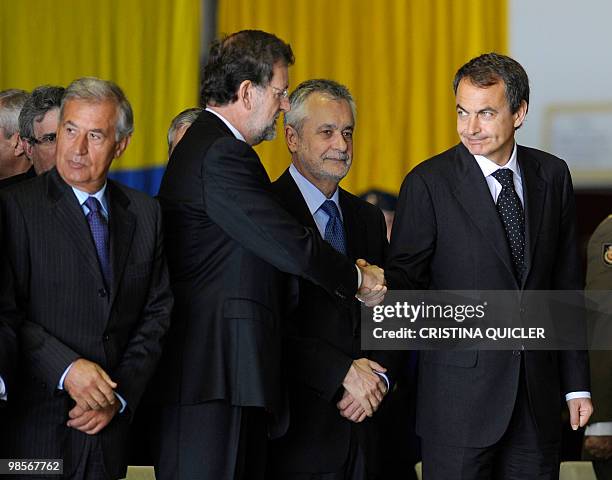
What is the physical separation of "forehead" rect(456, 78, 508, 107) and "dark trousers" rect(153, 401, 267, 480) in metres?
1.08

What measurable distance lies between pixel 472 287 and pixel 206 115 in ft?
2.91

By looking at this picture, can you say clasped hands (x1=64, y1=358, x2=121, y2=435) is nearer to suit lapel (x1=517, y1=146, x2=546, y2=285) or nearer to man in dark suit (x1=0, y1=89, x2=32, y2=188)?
suit lapel (x1=517, y1=146, x2=546, y2=285)

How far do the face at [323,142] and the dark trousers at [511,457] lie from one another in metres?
0.88

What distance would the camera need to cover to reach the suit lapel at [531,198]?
3031 mm

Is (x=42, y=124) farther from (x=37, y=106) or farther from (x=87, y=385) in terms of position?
(x=87, y=385)

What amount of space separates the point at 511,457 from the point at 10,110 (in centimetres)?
210

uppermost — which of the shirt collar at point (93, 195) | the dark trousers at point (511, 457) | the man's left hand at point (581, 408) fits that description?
the shirt collar at point (93, 195)

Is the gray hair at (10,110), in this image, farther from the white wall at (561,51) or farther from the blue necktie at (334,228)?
the white wall at (561,51)

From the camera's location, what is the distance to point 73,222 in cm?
269

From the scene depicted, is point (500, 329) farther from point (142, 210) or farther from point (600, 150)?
point (600, 150)

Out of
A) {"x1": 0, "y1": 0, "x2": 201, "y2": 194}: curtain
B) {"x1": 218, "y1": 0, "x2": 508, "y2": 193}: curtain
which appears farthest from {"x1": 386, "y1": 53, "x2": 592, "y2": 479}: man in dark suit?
{"x1": 0, "y1": 0, "x2": 201, "y2": 194}: curtain

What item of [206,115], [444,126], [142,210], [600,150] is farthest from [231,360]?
[600,150]

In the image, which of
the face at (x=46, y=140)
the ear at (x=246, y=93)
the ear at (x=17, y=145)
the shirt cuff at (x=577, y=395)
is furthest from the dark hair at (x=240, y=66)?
the shirt cuff at (x=577, y=395)

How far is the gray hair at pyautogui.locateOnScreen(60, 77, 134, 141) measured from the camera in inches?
109
